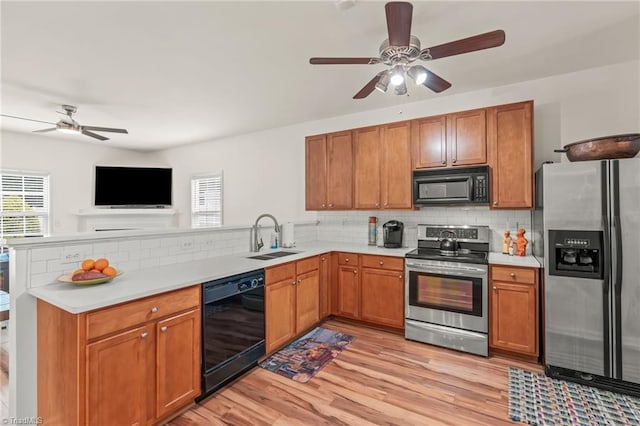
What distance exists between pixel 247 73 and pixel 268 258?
6.22ft

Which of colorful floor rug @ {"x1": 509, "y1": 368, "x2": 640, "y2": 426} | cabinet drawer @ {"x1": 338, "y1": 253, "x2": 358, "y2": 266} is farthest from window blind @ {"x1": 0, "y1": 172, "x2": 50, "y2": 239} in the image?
colorful floor rug @ {"x1": 509, "y1": 368, "x2": 640, "y2": 426}

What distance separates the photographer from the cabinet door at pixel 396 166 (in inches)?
139

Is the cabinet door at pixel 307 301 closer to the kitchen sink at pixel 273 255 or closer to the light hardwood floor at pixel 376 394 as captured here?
the kitchen sink at pixel 273 255

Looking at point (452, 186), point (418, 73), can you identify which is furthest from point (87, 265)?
point (452, 186)

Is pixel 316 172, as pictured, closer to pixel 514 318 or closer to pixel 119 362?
pixel 514 318

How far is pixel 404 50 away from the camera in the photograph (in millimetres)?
2045

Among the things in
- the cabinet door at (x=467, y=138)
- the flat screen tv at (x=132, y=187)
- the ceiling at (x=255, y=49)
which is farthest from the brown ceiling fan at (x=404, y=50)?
the flat screen tv at (x=132, y=187)

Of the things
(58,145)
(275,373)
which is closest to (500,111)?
(275,373)

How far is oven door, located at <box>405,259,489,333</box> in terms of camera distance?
2.87m

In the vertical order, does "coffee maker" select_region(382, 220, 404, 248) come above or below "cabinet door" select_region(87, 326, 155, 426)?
above

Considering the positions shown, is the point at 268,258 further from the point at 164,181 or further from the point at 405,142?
the point at 164,181

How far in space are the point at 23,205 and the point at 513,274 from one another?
744 cm

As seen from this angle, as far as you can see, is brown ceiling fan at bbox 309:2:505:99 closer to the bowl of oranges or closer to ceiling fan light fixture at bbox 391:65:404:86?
ceiling fan light fixture at bbox 391:65:404:86

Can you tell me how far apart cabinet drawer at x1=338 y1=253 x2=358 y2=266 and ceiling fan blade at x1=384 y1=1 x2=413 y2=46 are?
2296 mm
